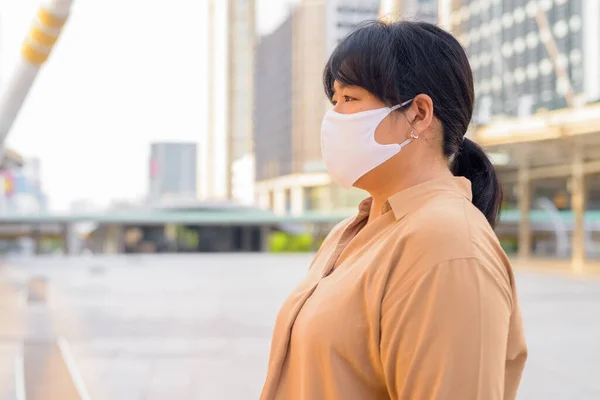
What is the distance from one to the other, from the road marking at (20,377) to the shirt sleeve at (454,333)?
4788mm

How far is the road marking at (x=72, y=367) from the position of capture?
217 inches

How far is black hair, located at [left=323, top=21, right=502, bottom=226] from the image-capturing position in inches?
56.6

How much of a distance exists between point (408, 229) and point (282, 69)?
89.5 metres

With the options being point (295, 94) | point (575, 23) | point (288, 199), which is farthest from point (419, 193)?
point (295, 94)

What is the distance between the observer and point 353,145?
1548mm

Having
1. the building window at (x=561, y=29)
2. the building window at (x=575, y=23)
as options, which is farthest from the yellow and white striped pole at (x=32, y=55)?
the building window at (x=561, y=29)

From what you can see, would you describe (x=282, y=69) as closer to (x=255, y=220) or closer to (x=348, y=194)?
(x=348, y=194)

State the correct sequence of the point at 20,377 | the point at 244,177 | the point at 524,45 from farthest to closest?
the point at 244,177, the point at 524,45, the point at 20,377

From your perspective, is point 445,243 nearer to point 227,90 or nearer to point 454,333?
point 454,333

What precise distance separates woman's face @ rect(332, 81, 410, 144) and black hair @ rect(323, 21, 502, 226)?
16 mm

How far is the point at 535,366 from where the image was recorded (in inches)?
258

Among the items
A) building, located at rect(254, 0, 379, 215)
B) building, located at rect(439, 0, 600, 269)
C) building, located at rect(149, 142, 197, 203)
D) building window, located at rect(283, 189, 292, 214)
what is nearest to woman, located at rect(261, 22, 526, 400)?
building, located at rect(439, 0, 600, 269)

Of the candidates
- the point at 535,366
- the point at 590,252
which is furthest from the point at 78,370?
the point at 590,252

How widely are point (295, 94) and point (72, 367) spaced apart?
265 ft
